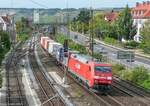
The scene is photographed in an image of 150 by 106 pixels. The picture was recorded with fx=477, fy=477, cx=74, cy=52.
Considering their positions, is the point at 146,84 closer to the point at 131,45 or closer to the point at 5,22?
the point at 131,45

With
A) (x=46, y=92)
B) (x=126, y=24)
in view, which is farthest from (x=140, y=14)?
(x=46, y=92)

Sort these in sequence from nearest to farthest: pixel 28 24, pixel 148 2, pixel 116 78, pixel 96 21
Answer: pixel 116 78, pixel 148 2, pixel 96 21, pixel 28 24

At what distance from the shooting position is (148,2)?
125 metres

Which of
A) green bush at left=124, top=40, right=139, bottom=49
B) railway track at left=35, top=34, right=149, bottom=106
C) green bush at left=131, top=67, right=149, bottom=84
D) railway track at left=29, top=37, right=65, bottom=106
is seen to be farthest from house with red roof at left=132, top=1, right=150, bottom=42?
railway track at left=35, top=34, right=149, bottom=106

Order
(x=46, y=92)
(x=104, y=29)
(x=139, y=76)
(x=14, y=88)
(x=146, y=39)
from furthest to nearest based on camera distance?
(x=104, y=29) → (x=146, y=39) → (x=139, y=76) → (x=14, y=88) → (x=46, y=92)

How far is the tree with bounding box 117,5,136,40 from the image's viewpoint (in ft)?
357

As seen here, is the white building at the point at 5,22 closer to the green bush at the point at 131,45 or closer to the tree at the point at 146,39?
the green bush at the point at 131,45

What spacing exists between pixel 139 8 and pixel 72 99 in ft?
303

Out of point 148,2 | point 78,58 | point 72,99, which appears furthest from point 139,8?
point 72,99

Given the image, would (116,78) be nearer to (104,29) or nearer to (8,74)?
(8,74)

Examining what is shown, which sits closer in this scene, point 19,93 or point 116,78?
point 19,93

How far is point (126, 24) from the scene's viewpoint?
109062mm

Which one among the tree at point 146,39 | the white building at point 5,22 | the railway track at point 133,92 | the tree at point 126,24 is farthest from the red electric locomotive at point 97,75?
the white building at point 5,22

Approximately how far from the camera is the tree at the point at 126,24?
10869 cm
